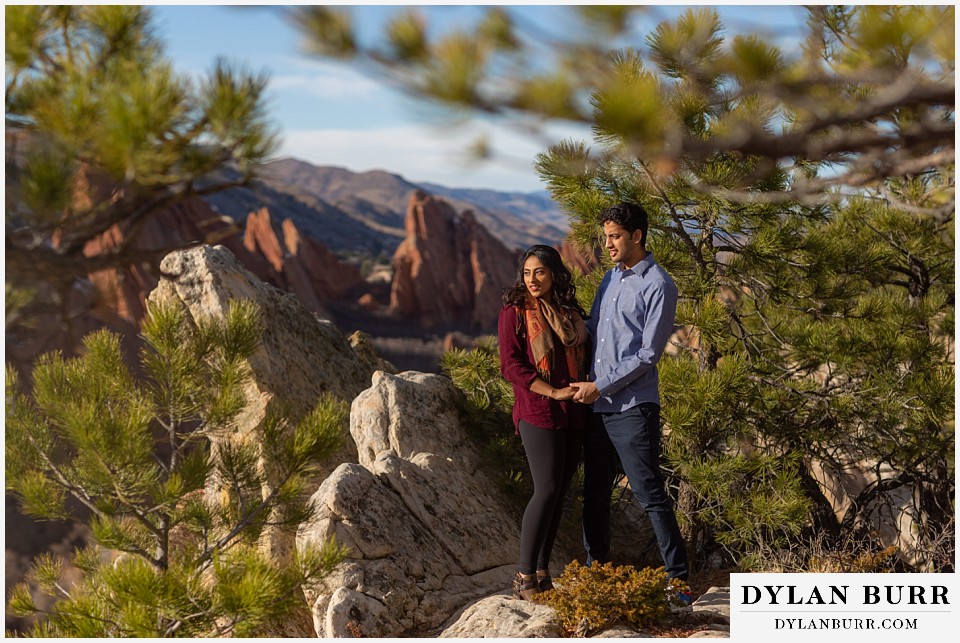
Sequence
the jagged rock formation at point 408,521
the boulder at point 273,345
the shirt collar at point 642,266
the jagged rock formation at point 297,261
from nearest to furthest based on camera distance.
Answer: the shirt collar at point 642,266
the jagged rock formation at point 408,521
the boulder at point 273,345
the jagged rock formation at point 297,261

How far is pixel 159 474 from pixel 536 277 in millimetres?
1932

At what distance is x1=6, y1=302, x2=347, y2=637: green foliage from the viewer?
3344mm

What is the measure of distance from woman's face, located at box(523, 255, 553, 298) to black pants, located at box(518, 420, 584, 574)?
60 cm

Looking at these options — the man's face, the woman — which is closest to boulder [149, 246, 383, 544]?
the woman

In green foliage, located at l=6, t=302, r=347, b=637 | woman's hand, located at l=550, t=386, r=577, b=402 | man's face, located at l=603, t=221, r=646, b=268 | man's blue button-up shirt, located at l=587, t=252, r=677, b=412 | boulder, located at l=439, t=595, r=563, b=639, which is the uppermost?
man's face, located at l=603, t=221, r=646, b=268

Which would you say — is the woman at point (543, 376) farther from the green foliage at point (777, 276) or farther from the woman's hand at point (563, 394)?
the green foliage at point (777, 276)

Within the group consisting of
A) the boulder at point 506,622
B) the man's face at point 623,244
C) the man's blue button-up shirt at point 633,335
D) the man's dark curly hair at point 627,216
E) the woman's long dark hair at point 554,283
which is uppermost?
the man's dark curly hair at point 627,216

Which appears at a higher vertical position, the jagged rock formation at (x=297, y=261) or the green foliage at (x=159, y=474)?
the jagged rock formation at (x=297, y=261)

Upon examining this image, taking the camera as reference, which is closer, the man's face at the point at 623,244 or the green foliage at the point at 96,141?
the green foliage at the point at 96,141

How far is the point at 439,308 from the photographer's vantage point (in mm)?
51250

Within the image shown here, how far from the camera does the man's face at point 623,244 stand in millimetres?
3549

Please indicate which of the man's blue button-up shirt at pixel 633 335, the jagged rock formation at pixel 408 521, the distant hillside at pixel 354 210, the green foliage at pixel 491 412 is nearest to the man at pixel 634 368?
the man's blue button-up shirt at pixel 633 335

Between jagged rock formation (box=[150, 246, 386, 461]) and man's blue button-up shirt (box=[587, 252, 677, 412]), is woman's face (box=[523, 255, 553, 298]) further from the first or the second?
jagged rock formation (box=[150, 246, 386, 461])

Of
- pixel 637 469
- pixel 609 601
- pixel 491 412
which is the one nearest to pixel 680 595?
pixel 609 601
